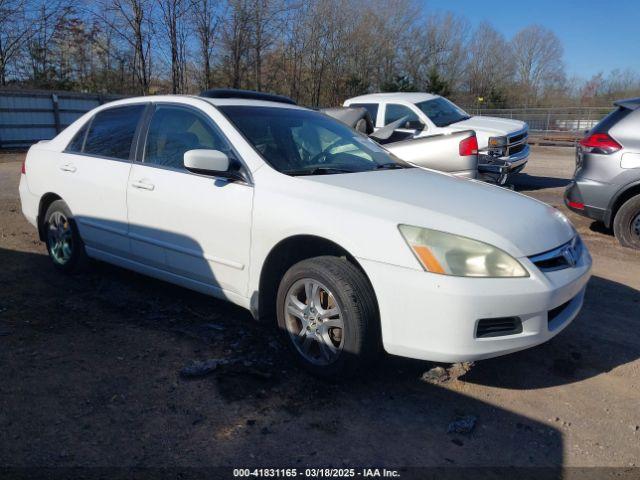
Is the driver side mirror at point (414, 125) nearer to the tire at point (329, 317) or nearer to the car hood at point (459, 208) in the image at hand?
the car hood at point (459, 208)

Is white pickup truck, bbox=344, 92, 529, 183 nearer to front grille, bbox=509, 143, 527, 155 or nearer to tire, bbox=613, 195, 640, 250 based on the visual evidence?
front grille, bbox=509, 143, 527, 155

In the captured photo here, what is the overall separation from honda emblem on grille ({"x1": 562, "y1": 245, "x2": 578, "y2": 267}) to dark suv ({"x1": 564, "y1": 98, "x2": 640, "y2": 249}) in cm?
358

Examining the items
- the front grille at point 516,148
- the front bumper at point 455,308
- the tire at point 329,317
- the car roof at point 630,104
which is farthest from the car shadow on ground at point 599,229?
the tire at point 329,317

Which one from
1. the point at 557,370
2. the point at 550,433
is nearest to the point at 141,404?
the point at 550,433

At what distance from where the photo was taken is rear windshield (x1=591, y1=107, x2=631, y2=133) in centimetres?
641

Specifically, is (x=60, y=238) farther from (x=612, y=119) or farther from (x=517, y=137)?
(x=517, y=137)

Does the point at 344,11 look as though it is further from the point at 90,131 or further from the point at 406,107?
the point at 90,131

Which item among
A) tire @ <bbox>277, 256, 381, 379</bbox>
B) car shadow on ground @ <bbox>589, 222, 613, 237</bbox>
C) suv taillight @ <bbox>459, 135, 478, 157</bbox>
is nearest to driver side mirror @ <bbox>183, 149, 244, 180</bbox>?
tire @ <bbox>277, 256, 381, 379</bbox>

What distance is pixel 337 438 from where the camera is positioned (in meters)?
2.73

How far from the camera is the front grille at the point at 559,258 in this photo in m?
3.00

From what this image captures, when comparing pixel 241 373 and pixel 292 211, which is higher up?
pixel 292 211

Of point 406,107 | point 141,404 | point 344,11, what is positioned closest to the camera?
point 141,404

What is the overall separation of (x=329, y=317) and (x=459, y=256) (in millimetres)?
838

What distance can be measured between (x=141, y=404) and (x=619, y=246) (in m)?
5.91
